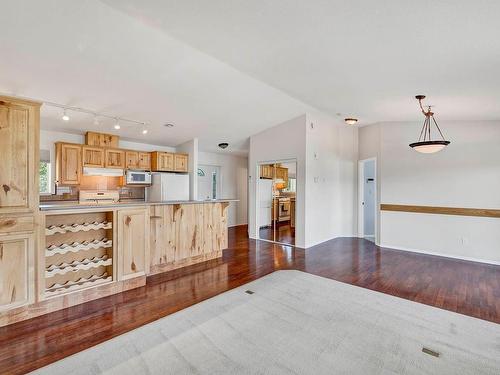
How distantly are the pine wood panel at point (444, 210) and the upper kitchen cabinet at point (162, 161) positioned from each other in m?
4.93

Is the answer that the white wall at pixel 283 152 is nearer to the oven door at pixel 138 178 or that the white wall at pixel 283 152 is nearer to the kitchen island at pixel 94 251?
the oven door at pixel 138 178

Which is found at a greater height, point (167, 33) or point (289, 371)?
point (167, 33)

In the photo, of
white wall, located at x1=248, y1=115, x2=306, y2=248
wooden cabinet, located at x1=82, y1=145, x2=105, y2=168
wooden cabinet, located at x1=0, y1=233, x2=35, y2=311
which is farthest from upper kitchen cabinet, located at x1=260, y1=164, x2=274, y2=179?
wooden cabinet, located at x1=0, y1=233, x2=35, y2=311

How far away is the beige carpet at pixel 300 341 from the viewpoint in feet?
6.22

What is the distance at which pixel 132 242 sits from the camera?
3.38 metres

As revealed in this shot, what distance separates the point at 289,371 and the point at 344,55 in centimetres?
287

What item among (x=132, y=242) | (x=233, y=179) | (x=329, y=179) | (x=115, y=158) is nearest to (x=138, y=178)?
(x=115, y=158)

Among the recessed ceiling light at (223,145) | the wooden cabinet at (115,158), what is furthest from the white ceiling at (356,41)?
the wooden cabinet at (115,158)

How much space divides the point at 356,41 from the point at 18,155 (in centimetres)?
329

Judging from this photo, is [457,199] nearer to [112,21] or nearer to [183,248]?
[183,248]

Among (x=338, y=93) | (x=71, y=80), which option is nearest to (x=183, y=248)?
(x=71, y=80)

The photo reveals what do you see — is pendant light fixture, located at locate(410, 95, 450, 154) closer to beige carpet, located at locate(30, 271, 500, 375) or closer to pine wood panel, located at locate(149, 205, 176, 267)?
beige carpet, located at locate(30, 271, 500, 375)

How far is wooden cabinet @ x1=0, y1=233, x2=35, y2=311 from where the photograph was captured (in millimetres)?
2406

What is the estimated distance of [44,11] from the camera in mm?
2414
